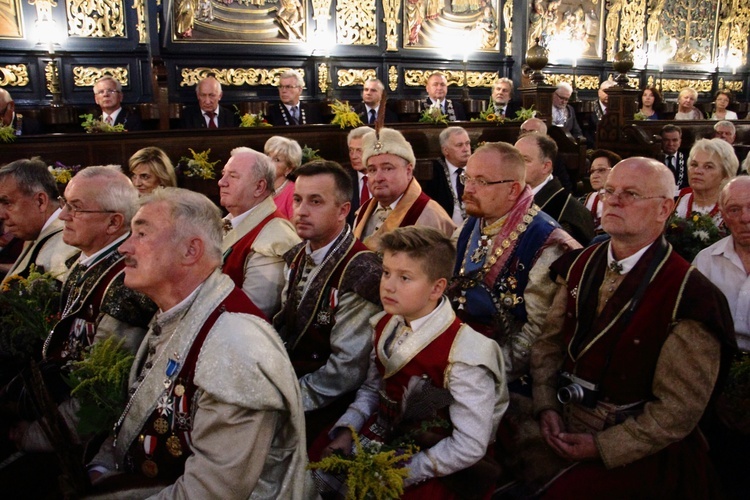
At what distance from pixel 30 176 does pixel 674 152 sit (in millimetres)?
6666

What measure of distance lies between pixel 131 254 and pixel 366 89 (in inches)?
311

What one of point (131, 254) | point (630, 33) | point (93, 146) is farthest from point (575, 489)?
point (630, 33)

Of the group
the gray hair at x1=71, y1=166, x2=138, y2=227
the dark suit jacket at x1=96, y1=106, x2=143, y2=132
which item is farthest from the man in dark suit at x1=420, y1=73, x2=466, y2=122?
the gray hair at x1=71, y1=166, x2=138, y2=227

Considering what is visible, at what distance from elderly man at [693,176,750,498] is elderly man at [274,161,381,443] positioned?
149 cm

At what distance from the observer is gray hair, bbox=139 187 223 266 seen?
195 centimetres

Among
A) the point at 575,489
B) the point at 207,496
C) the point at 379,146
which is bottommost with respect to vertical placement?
the point at 575,489

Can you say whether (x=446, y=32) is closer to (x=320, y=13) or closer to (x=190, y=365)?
(x=320, y=13)

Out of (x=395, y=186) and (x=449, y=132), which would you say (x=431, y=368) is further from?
(x=449, y=132)

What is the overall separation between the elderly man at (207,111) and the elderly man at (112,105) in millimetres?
707

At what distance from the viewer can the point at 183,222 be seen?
1948mm

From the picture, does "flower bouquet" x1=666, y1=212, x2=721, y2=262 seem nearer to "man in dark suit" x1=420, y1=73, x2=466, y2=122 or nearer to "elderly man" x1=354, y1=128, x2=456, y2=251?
"elderly man" x1=354, y1=128, x2=456, y2=251

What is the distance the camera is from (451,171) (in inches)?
239

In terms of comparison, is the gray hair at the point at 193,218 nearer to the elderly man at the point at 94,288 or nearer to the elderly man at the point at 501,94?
the elderly man at the point at 94,288

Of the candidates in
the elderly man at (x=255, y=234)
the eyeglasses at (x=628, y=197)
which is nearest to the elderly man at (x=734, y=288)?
the eyeglasses at (x=628, y=197)
